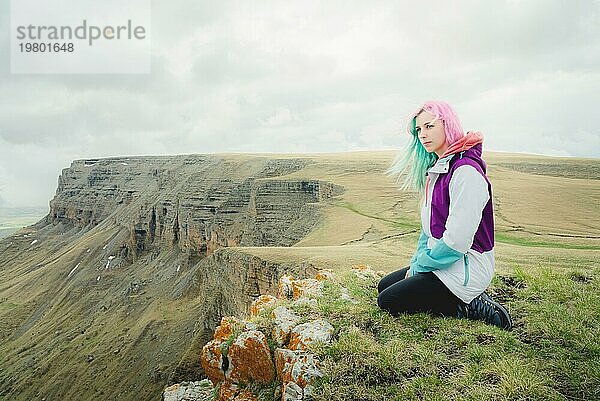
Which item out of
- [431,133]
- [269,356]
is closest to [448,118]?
[431,133]

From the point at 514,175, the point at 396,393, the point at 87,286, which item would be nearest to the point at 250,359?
the point at 396,393

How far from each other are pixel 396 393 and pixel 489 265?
6.80 feet

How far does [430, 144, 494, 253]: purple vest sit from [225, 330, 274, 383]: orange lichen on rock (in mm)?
2813

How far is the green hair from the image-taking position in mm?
6402

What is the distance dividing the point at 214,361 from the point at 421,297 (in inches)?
129

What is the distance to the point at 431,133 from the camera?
5941 mm

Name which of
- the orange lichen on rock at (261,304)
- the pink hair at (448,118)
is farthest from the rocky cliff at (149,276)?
the pink hair at (448,118)

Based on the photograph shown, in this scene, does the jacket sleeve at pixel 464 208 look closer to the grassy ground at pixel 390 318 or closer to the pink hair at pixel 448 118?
the pink hair at pixel 448 118

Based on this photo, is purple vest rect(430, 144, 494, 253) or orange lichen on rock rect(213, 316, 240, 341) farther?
orange lichen on rock rect(213, 316, 240, 341)

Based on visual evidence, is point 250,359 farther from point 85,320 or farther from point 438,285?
point 85,320

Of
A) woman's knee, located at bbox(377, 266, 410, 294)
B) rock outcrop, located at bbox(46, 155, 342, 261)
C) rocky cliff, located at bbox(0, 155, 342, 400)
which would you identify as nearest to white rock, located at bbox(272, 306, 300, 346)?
woman's knee, located at bbox(377, 266, 410, 294)

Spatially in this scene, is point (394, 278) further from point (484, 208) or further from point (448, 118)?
point (448, 118)

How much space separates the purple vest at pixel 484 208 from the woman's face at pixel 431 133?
12.9 inches

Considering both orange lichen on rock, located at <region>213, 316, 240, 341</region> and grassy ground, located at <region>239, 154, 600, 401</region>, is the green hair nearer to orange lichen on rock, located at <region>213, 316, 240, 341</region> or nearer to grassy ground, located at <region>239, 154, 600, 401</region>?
grassy ground, located at <region>239, 154, 600, 401</region>
